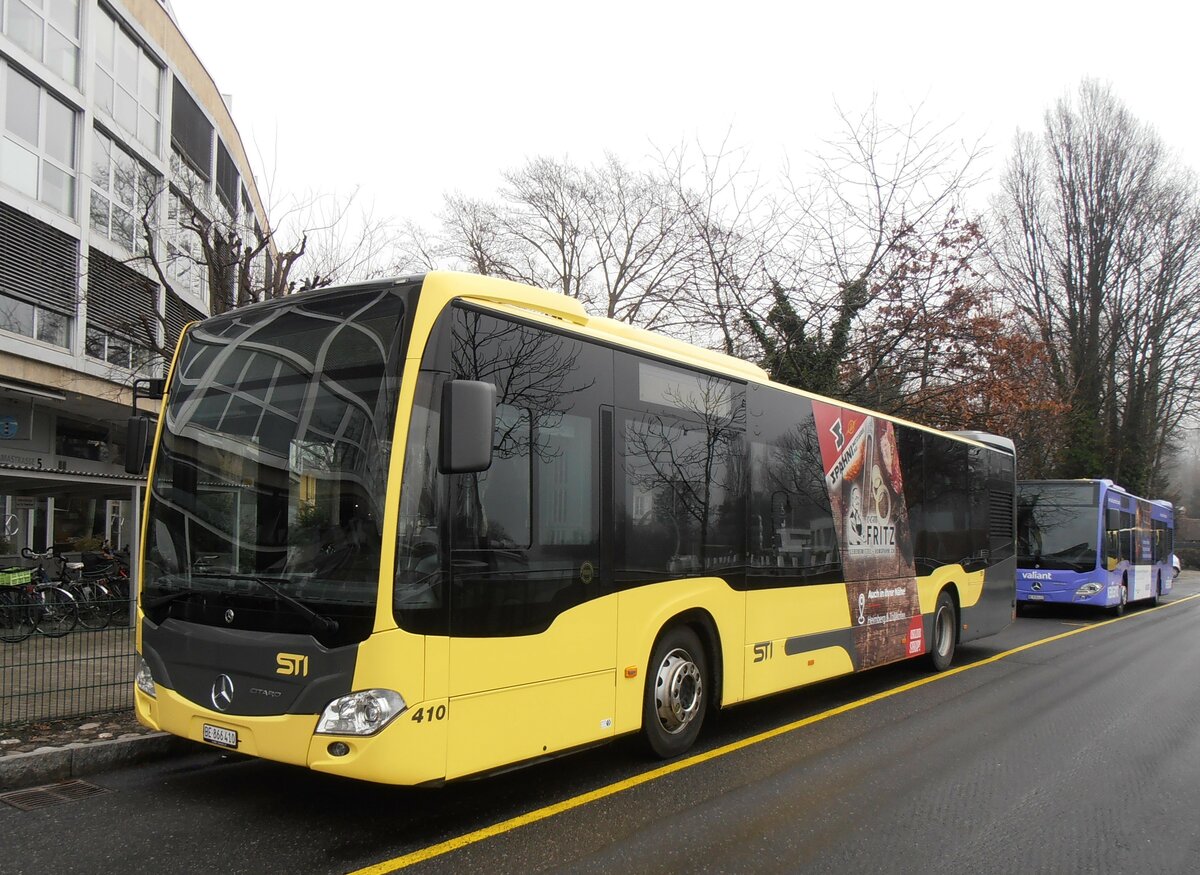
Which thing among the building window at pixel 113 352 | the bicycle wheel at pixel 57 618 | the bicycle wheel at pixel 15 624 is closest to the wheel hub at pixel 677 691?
the bicycle wheel at pixel 57 618

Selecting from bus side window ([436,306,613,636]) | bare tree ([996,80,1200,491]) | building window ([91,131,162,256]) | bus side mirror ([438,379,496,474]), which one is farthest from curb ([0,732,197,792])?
bare tree ([996,80,1200,491])

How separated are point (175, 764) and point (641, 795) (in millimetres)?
3312

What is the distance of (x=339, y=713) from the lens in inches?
171

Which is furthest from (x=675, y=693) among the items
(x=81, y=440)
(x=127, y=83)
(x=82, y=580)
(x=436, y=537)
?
(x=127, y=83)

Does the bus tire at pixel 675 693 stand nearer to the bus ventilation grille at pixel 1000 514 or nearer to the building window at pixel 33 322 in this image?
the bus ventilation grille at pixel 1000 514

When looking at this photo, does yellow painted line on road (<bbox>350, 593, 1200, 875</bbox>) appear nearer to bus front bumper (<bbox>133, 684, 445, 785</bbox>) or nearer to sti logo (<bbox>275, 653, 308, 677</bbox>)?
bus front bumper (<bbox>133, 684, 445, 785</bbox>)

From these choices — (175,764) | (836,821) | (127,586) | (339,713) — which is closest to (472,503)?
A: (339,713)

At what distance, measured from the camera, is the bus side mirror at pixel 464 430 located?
4328mm

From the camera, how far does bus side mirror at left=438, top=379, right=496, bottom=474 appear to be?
4328 mm

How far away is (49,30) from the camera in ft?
52.4

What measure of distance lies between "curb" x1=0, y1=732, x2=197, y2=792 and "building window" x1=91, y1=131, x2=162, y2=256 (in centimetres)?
1355

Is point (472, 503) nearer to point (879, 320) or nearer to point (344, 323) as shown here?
point (344, 323)

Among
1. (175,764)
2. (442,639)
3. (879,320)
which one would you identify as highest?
(879,320)

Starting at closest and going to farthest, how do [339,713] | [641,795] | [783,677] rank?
1. [339,713]
2. [641,795]
3. [783,677]
